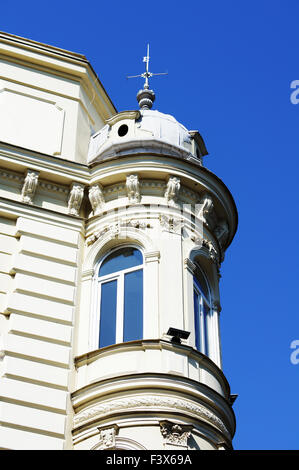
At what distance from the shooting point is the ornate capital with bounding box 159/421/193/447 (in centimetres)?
1717

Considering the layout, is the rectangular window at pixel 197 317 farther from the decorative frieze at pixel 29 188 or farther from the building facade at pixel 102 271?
the decorative frieze at pixel 29 188

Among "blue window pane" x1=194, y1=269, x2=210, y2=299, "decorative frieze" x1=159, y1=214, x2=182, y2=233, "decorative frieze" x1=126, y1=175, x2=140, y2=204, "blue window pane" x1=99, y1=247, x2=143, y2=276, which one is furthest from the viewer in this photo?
"decorative frieze" x1=126, y1=175, x2=140, y2=204

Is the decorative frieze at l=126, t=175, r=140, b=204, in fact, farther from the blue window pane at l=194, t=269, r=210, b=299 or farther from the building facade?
the blue window pane at l=194, t=269, r=210, b=299

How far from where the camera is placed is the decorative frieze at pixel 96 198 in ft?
71.3

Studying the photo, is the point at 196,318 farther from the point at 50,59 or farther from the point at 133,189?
the point at 50,59

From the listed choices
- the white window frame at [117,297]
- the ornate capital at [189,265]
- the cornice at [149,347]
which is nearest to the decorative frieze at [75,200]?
the white window frame at [117,297]

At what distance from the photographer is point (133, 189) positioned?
21.4 meters

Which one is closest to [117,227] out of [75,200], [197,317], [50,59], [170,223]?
[170,223]

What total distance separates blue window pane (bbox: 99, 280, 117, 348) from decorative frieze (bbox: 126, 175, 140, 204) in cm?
215

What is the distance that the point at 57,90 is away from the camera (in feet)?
80.9

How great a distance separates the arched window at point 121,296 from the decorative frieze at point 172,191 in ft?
5.01

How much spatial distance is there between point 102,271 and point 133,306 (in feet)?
4.79

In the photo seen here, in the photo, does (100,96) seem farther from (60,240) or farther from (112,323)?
(112,323)

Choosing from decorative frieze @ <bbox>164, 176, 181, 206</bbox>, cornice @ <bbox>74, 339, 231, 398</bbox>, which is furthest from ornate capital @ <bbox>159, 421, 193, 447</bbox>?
decorative frieze @ <bbox>164, 176, 181, 206</bbox>
